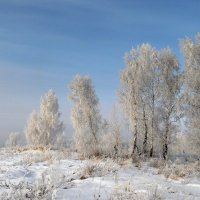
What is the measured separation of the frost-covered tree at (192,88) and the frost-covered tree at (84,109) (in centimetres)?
833

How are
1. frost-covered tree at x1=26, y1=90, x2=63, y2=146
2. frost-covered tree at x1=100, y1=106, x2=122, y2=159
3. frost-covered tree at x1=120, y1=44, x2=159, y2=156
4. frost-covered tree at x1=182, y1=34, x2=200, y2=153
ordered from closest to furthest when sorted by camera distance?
frost-covered tree at x1=182, y1=34, x2=200, y2=153 → frost-covered tree at x1=120, y1=44, x2=159, y2=156 → frost-covered tree at x1=100, y1=106, x2=122, y2=159 → frost-covered tree at x1=26, y1=90, x2=63, y2=146

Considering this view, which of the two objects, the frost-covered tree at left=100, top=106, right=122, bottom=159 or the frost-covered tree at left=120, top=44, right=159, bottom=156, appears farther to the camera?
the frost-covered tree at left=100, top=106, right=122, bottom=159

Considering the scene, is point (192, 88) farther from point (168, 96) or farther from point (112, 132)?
point (112, 132)

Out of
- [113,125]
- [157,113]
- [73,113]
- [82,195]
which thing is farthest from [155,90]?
[82,195]

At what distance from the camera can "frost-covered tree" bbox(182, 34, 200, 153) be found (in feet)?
80.3

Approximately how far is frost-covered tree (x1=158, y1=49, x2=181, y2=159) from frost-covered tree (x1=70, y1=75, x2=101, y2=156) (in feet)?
19.6

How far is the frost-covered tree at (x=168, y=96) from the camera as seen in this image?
87.2 feet

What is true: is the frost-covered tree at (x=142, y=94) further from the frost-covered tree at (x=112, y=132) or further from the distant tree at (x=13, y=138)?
the distant tree at (x=13, y=138)

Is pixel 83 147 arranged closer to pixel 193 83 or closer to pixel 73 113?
pixel 73 113

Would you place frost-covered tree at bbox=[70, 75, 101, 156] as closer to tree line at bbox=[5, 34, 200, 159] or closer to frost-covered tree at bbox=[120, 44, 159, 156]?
tree line at bbox=[5, 34, 200, 159]

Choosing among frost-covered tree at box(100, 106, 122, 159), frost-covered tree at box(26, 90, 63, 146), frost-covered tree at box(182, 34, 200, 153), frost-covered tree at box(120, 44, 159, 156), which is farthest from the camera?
frost-covered tree at box(26, 90, 63, 146)

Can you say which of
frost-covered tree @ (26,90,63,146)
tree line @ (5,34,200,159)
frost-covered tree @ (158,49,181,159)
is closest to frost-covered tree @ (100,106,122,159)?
tree line @ (5,34,200,159)

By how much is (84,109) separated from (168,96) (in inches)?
305

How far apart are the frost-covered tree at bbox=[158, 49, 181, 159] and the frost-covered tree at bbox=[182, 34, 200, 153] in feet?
4.32
